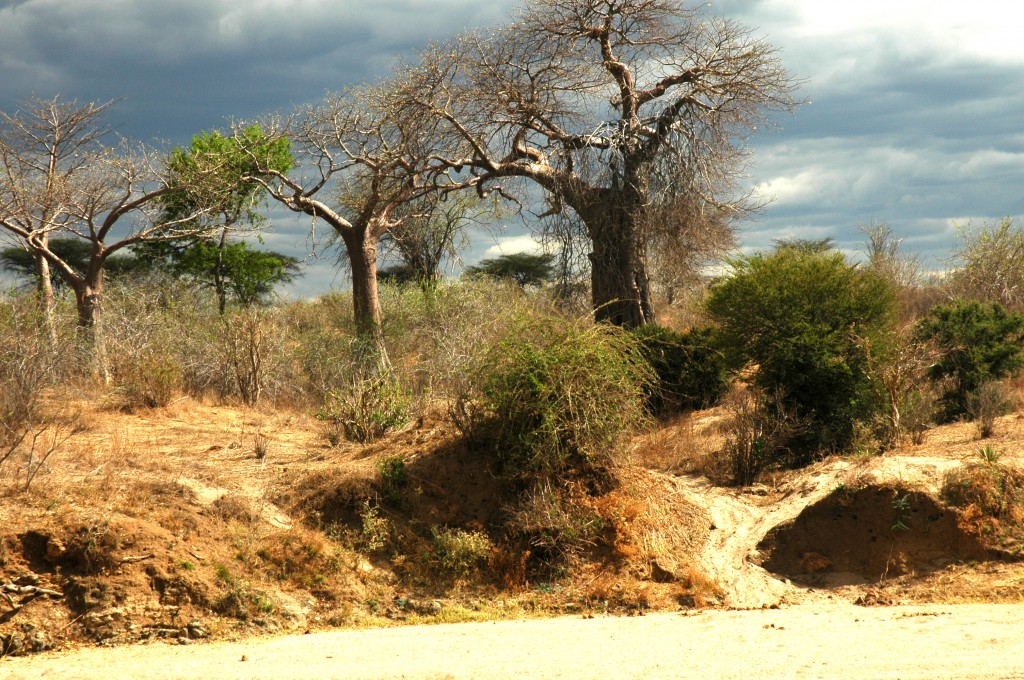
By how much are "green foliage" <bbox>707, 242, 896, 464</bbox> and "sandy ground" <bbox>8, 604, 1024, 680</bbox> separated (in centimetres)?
432

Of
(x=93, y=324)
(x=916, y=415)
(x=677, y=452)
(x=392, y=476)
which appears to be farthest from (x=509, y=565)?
(x=93, y=324)

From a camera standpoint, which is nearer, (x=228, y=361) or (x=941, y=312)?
(x=941, y=312)

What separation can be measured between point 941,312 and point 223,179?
15459 millimetres

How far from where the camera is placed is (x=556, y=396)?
10047 mm

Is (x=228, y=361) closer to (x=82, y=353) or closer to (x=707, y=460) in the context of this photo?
(x=82, y=353)

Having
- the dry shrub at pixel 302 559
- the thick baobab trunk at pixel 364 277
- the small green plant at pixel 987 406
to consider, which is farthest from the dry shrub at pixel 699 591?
the thick baobab trunk at pixel 364 277

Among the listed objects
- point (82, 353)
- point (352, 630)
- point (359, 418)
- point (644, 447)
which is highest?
point (82, 353)

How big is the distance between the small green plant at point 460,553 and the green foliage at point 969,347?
763 cm

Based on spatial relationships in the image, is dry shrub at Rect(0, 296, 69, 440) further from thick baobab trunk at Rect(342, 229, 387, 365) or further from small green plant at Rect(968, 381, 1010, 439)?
small green plant at Rect(968, 381, 1010, 439)

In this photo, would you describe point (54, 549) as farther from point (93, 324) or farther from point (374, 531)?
point (93, 324)

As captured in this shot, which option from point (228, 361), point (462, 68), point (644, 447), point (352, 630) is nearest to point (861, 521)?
point (644, 447)

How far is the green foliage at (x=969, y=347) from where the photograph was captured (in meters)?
13.7

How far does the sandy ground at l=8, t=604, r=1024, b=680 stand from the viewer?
6785 millimetres

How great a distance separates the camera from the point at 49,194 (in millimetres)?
18359
